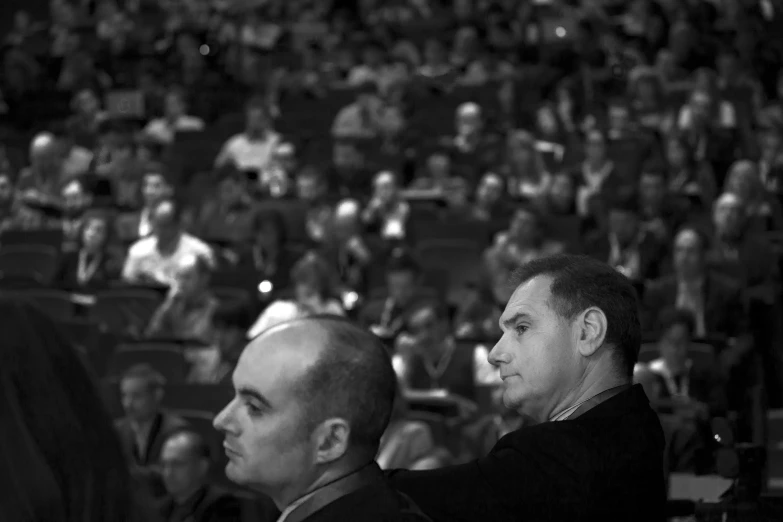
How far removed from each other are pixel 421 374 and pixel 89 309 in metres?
2.62

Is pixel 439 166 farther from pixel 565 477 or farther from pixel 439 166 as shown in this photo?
pixel 565 477

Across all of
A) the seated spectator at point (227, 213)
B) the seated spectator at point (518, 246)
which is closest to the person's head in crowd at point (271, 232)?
the seated spectator at point (227, 213)

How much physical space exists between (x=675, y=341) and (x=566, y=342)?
206 inches

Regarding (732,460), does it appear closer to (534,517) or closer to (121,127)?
(534,517)

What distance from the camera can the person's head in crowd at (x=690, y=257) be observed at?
320 inches

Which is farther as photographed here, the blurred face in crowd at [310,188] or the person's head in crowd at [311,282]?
the blurred face in crowd at [310,188]

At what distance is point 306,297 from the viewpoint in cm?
831

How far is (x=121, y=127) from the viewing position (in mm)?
12539

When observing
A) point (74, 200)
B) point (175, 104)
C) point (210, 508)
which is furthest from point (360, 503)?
point (175, 104)

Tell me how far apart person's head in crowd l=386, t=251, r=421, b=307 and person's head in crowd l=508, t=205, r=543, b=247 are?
29.7 inches

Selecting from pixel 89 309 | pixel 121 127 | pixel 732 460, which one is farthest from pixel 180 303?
pixel 732 460

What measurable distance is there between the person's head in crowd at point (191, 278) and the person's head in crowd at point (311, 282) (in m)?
0.57

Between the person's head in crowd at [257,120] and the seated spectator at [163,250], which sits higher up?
the person's head in crowd at [257,120]

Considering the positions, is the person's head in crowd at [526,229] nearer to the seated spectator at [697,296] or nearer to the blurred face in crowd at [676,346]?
the seated spectator at [697,296]
